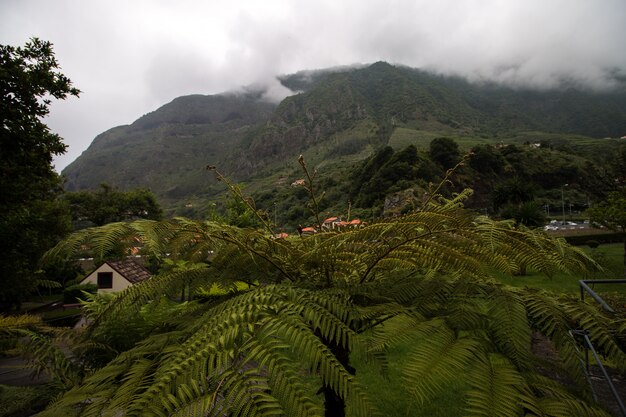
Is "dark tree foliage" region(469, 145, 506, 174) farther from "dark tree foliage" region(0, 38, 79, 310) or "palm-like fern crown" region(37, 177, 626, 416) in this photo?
"palm-like fern crown" region(37, 177, 626, 416)

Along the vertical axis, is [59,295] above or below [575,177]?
above

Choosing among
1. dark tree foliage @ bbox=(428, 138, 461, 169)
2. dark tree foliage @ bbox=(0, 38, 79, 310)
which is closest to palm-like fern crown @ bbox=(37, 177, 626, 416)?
dark tree foliage @ bbox=(0, 38, 79, 310)

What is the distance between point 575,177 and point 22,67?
2809 inches

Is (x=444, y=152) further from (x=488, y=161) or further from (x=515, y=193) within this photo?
(x=515, y=193)

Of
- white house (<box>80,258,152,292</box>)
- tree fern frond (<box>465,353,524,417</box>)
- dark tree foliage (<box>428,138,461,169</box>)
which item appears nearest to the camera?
tree fern frond (<box>465,353,524,417</box>)

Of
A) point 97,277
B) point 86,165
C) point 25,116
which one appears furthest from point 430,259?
point 86,165

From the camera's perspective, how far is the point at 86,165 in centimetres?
15812

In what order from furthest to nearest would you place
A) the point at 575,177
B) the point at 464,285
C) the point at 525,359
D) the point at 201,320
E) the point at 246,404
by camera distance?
the point at 575,177
the point at 464,285
the point at 201,320
the point at 525,359
the point at 246,404

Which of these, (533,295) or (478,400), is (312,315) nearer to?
(478,400)

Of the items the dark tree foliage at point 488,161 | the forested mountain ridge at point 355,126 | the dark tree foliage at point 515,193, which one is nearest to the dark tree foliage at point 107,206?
the dark tree foliage at point 515,193

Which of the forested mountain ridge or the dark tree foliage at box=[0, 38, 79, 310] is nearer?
the dark tree foliage at box=[0, 38, 79, 310]

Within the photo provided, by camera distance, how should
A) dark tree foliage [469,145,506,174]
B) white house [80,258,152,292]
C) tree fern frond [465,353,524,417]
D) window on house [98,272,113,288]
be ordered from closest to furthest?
tree fern frond [465,353,524,417], white house [80,258,152,292], window on house [98,272,113,288], dark tree foliage [469,145,506,174]

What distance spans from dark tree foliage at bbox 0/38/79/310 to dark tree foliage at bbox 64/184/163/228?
29378mm

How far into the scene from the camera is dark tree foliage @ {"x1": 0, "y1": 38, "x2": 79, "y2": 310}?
22.2 ft
